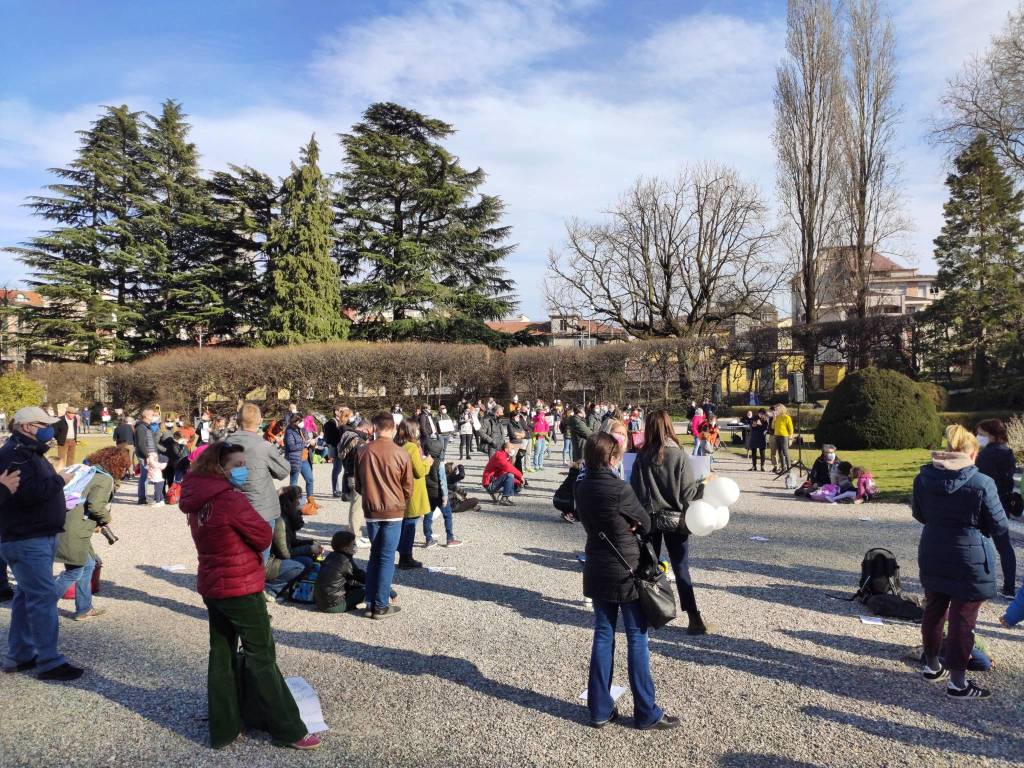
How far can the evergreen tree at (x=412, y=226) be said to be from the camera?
38625mm

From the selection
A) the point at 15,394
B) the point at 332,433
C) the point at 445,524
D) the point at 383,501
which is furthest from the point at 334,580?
the point at 15,394

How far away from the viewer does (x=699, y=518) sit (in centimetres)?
561

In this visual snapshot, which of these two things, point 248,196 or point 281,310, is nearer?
point 281,310

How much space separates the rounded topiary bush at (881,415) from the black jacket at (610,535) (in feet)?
60.1

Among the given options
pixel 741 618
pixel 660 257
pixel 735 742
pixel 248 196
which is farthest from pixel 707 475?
pixel 248 196

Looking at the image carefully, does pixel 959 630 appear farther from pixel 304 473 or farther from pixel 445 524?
pixel 304 473

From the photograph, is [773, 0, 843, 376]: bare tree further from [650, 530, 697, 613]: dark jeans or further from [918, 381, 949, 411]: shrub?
[650, 530, 697, 613]: dark jeans

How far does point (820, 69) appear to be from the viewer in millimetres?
35250

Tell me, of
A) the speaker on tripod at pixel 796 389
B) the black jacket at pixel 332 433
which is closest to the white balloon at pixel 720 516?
the black jacket at pixel 332 433

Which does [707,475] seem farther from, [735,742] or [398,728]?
[398,728]

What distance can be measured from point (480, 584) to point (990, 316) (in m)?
31.7

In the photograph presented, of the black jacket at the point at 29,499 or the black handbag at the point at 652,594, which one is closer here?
the black handbag at the point at 652,594

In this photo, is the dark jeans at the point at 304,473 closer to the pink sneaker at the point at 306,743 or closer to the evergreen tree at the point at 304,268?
the pink sneaker at the point at 306,743

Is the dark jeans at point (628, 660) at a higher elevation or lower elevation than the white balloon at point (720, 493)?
lower
